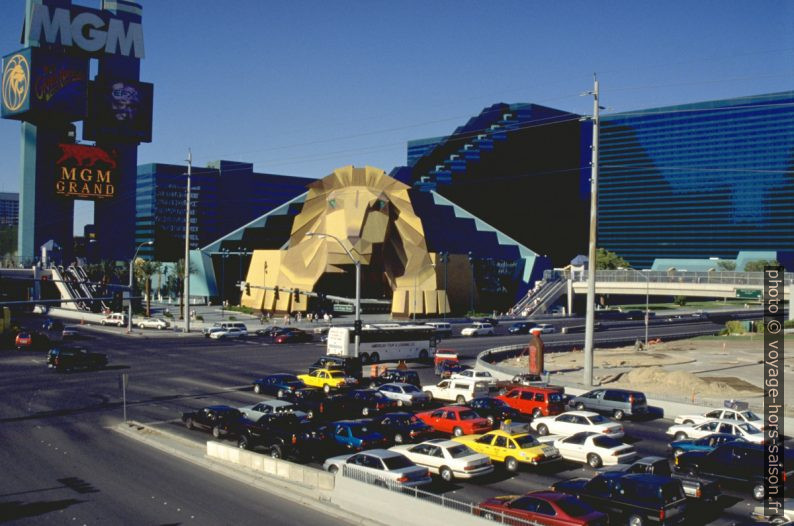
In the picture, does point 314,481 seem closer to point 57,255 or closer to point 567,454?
point 567,454

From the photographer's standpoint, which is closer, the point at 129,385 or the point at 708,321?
the point at 129,385

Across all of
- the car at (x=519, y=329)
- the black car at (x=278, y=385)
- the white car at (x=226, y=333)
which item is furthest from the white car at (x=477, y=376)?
the car at (x=519, y=329)

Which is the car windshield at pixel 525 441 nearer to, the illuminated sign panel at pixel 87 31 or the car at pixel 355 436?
the car at pixel 355 436

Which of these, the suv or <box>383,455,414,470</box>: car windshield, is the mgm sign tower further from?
<box>383,455,414,470</box>: car windshield

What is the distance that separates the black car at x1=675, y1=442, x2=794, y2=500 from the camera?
21.3m

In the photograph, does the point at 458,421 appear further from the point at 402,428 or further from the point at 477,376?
the point at 477,376

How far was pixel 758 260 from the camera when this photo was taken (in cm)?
15738

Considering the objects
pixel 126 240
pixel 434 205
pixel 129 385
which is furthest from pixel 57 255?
pixel 129 385

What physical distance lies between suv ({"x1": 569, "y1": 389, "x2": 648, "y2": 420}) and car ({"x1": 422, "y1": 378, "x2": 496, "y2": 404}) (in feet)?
17.8

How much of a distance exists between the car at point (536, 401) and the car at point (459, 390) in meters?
3.11

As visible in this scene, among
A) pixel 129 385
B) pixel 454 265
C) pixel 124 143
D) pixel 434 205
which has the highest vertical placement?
pixel 124 143

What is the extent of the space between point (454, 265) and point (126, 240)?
59499 millimetres

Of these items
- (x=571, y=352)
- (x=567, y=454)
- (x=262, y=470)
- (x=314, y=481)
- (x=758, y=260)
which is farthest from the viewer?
(x=758, y=260)

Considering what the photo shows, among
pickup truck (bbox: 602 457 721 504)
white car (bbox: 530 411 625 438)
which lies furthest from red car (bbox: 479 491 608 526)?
white car (bbox: 530 411 625 438)
